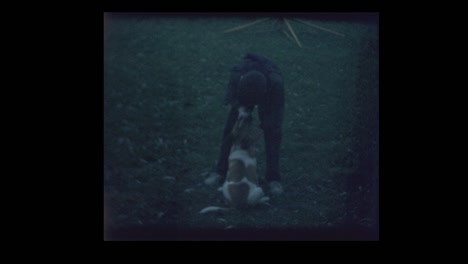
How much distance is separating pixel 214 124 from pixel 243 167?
431 millimetres

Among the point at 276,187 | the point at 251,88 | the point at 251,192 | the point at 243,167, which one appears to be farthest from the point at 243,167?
the point at 251,88

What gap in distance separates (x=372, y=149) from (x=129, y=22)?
2.30 metres

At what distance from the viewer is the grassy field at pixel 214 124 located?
13.0 feet

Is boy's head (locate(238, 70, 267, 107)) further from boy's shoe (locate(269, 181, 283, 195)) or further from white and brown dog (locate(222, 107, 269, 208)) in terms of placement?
boy's shoe (locate(269, 181, 283, 195))

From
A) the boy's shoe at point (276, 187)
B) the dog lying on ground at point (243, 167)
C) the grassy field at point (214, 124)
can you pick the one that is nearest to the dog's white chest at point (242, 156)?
the dog lying on ground at point (243, 167)

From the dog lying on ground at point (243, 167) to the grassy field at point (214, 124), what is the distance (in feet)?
0.34

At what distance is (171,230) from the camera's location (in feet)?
13.1

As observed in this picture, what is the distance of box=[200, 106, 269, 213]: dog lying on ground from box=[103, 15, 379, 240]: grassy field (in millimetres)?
104

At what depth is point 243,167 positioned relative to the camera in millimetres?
3889

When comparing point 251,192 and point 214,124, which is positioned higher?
point 214,124

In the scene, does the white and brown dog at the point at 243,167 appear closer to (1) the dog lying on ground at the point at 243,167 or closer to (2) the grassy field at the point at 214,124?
(1) the dog lying on ground at the point at 243,167

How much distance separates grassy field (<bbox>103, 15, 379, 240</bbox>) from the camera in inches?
156

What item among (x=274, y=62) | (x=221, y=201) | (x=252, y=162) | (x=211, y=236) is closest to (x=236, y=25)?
(x=274, y=62)

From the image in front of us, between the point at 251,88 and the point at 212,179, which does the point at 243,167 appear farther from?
the point at 251,88
